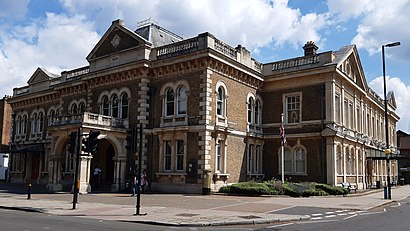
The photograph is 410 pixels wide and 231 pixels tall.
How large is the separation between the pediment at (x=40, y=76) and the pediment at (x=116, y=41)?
1090cm

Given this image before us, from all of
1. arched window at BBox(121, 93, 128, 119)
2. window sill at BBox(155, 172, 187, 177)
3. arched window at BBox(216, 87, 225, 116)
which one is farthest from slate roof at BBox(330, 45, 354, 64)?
arched window at BBox(121, 93, 128, 119)

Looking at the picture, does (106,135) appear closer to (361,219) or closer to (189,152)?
(189,152)

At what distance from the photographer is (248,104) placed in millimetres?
31766

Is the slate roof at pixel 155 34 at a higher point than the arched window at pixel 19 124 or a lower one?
higher

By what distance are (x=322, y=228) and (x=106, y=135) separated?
19.3 m

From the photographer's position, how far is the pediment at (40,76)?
141 ft

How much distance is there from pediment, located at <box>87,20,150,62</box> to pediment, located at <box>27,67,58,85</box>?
1090 cm

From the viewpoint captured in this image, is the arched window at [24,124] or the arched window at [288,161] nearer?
the arched window at [288,161]

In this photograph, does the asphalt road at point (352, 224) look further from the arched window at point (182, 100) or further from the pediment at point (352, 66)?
the pediment at point (352, 66)

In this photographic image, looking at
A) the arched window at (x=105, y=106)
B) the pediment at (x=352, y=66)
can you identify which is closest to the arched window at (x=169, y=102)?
the arched window at (x=105, y=106)

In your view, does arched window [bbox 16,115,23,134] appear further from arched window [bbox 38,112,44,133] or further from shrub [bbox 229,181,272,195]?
shrub [bbox 229,181,272,195]

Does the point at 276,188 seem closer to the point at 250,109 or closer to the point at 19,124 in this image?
the point at 250,109

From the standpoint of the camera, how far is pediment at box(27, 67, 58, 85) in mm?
42834

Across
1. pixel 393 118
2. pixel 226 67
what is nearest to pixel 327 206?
pixel 226 67
